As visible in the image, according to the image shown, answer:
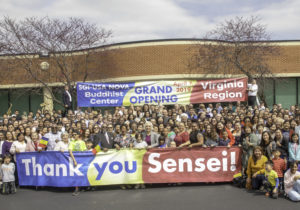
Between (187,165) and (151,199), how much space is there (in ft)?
4.83

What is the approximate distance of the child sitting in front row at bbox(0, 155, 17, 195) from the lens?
305 inches

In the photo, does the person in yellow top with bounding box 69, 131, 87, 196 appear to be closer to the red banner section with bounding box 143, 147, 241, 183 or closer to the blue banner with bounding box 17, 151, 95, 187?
the blue banner with bounding box 17, 151, 95, 187

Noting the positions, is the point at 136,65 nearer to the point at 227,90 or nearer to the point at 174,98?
the point at 174,98

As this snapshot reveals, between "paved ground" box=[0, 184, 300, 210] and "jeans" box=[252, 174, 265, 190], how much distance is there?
0.32m

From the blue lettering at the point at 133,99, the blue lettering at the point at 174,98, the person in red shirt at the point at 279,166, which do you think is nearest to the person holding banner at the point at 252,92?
the blue lettering at the point at 174,98

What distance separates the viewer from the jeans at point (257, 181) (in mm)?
7119

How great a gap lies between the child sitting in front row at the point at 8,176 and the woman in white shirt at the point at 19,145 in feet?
1.21

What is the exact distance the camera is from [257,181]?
23.7 feet

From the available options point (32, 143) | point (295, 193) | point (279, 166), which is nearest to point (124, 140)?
point (32, 143)

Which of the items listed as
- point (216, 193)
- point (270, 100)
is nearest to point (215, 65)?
point (270, 100)

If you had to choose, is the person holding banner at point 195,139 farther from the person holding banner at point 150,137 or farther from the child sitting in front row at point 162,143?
the person holding banner at point 150,137

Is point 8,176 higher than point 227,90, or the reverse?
point 227,90

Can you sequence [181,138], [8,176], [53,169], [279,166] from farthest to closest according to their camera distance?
[181,138] < [53,169] < [8,176] < [279,166]

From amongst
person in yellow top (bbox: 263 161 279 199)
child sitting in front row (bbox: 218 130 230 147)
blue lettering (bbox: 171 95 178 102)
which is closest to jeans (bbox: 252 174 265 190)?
person in yellow top (bbox: 263 161 279 199)
